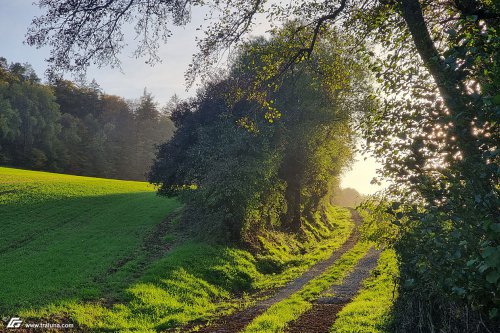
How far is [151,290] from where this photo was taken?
61.5ft

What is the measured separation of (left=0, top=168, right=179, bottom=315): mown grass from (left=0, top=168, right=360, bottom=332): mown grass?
70 mm

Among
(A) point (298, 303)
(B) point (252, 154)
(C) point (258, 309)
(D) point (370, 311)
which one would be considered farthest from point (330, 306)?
(B) point (252, 154)

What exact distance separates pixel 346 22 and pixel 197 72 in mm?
4783

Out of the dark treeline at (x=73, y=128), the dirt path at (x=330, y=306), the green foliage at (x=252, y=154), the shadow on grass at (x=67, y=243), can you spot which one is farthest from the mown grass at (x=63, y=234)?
the dark treeline at (x=73, y=128)

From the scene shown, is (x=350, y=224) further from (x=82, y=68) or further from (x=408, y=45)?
(x=82, y=68)

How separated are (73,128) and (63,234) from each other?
7388cm

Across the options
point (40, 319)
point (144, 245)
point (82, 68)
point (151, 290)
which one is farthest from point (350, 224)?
point (82, 68)

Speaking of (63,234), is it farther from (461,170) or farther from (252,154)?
(461,170)

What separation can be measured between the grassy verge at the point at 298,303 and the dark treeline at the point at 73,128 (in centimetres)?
6301

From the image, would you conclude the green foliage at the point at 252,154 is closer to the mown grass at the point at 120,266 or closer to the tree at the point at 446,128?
the mown grass at the point at 120,266

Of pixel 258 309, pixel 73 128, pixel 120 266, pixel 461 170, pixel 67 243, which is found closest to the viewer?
pixel 461 170

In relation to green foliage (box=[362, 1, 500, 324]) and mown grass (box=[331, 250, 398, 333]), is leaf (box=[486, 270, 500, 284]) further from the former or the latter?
mown grass (box=[331, 250, 398, 333])

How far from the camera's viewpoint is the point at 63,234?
100 ft

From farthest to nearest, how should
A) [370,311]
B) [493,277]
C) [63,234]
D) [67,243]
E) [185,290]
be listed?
[63,234] → [67,243] → [185,290] → [370,311] → [493,277]
